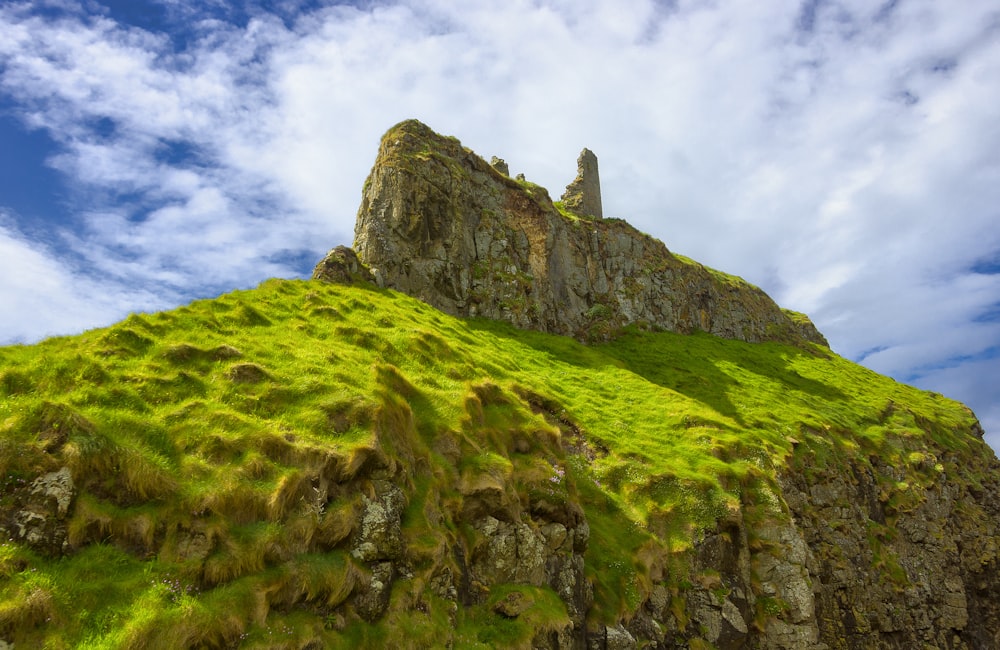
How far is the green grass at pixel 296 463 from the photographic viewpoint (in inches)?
456

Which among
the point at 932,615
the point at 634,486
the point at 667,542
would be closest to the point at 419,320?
the point at 634,486

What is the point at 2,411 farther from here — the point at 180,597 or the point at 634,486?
the point at 634,486

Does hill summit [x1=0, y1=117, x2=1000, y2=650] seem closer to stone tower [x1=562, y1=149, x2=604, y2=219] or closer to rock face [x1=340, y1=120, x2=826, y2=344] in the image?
rock face [x1=340, y1=120, x2=826, y2=344]

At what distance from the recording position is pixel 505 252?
182 ft

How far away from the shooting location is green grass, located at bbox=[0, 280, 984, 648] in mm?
11578

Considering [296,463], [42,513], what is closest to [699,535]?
[296,463]

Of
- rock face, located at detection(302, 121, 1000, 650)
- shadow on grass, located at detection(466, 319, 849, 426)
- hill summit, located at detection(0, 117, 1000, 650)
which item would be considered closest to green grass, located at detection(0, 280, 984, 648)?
hill summit, located at detection(0, 117, 1000, 650)

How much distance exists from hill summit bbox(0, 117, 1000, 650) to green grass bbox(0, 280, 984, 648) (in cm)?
8

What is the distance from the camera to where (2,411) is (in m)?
12.9

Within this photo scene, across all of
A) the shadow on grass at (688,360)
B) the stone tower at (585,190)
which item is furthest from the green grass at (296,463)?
the stone tower at (585,190)

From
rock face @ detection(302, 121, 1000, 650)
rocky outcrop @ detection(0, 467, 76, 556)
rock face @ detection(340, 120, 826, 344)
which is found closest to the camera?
rocky outcrop @ detection(0, 467, 76, 556)

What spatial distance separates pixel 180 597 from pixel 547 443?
1667cm

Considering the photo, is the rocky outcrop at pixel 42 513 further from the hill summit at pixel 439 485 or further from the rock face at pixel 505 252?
the rock face at pixel 505 252

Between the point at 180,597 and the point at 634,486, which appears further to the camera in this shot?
the point at 634,486
